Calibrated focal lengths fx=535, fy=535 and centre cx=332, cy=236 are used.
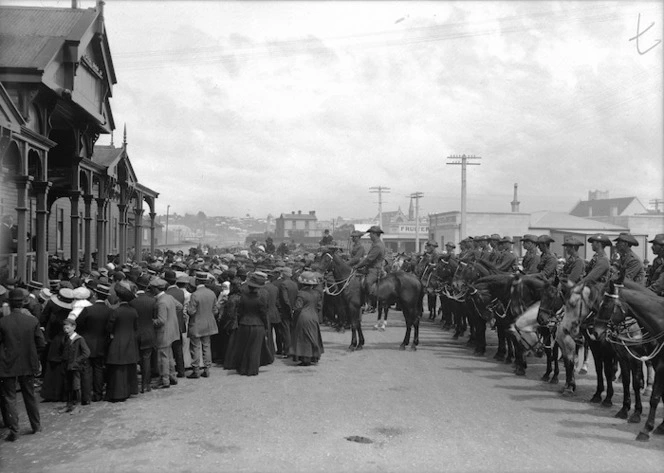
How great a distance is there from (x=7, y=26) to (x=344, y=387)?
1328cm

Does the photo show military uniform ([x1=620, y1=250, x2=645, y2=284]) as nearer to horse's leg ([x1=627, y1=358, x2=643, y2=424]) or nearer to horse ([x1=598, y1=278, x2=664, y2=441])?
horse ([x1=598, y1=278, x2=664, y2=441])

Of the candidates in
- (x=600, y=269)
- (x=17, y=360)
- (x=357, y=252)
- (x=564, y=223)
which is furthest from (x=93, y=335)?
(x=564, y=223)

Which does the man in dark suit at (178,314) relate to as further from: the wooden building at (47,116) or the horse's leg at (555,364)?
the horse's leg at (555,364)

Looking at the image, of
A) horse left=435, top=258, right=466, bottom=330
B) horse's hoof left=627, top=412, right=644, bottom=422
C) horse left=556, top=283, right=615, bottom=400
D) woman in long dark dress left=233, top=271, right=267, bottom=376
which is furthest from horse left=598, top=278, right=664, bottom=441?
horse left=435, top=258, right=466, bottom=330

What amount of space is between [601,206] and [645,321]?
100.0 m

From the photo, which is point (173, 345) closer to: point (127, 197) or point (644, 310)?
A: point (644, 310)

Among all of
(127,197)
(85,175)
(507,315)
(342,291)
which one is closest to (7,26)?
(85,175)

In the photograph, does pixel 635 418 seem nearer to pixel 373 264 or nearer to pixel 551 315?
pixel 551 315

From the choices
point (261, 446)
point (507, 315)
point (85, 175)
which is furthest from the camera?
point (85, 175)

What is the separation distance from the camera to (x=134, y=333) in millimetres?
8891

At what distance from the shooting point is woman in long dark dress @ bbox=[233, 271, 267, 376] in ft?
35.5

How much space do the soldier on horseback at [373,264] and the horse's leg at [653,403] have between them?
7.42m

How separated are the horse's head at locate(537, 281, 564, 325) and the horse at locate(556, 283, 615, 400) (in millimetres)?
632

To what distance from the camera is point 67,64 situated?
1355 centimetres
